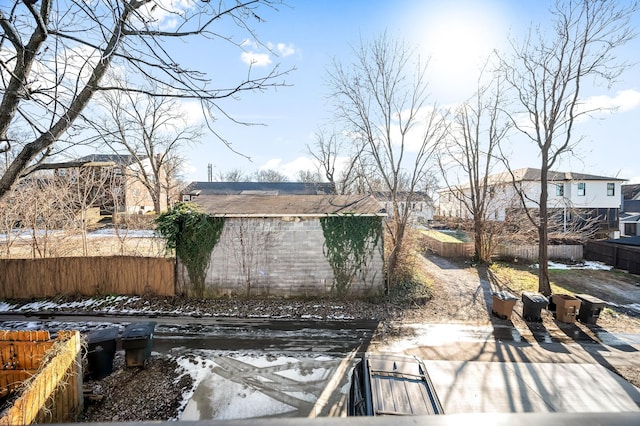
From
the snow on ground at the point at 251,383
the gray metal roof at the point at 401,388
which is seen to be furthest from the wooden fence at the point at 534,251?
the gray metal roof at the point at 401,388

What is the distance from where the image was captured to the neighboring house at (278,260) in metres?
10.1

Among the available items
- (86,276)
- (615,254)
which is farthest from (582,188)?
(86,276)

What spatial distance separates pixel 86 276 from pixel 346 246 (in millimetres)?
9285

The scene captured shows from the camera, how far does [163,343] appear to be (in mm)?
6883

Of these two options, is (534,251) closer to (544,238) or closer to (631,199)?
(544,238)

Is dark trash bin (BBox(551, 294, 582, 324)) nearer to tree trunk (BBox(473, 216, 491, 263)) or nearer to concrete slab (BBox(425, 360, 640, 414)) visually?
concrete slab (BBox(425, 360, 640, 414))

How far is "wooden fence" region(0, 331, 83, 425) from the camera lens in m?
3.65

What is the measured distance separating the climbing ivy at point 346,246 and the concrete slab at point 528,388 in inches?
166

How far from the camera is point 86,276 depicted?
995 centimetres

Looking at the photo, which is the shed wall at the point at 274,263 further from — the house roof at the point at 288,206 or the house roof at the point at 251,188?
the house roof at the point at 251,188

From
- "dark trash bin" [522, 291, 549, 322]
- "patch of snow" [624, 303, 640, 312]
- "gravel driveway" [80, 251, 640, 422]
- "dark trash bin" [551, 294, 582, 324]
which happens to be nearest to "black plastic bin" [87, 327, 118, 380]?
"gravel driveway" [80, 251, 640, 422]

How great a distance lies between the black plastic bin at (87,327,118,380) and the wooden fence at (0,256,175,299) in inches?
175

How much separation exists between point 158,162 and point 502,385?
31.1 m

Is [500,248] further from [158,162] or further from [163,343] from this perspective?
[158,162]
